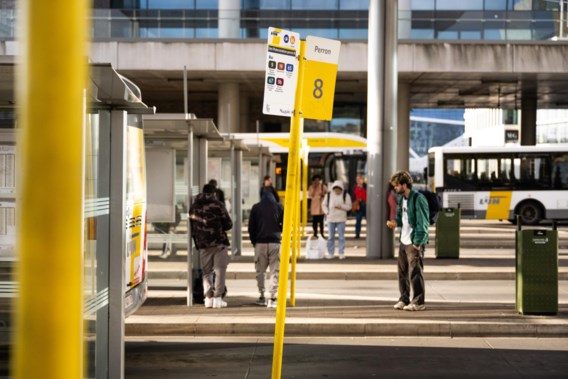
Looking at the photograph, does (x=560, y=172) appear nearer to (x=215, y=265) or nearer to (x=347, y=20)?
(x=347, y=20)

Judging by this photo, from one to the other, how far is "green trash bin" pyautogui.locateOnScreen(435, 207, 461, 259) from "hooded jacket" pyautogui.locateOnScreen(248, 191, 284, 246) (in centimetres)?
869

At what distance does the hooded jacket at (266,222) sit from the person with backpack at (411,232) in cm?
164

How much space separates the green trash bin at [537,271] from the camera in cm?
1203

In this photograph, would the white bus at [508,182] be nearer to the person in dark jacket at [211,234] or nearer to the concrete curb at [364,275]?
the concrete curb at [364,275]

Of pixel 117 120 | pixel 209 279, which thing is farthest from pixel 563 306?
pixel 117 120

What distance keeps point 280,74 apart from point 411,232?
4.90m

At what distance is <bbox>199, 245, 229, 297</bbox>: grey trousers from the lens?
41.7ft

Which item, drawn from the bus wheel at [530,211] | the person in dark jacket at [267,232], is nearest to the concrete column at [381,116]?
the person in dark jacket at [267,232]

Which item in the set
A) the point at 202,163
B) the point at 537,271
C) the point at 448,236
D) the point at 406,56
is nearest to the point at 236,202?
the point at 448,236

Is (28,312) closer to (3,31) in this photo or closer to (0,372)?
(0,372)

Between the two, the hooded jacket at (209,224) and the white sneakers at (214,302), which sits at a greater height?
the hooded jacket at (209,224)

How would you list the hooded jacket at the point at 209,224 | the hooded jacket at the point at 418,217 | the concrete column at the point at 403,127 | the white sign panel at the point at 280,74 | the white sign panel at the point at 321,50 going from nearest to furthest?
the white sign panel at the point at 280,74
the white sign panel at the point at 321,50
the hooded jacket at the point at 418,217
the hooded jacket at the point at 209,224
the concrete column at the point at 403,127

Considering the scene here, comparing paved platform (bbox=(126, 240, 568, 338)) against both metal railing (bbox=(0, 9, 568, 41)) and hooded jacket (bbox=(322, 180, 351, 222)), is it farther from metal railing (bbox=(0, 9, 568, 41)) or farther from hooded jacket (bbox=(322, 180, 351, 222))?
metal railing (bbox=(0, 9, 568, 41))

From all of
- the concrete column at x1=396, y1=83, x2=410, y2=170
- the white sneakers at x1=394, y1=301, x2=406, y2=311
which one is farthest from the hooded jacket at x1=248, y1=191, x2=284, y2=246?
the concrete column at x1=396, y1=83, x2=410, y2=170
